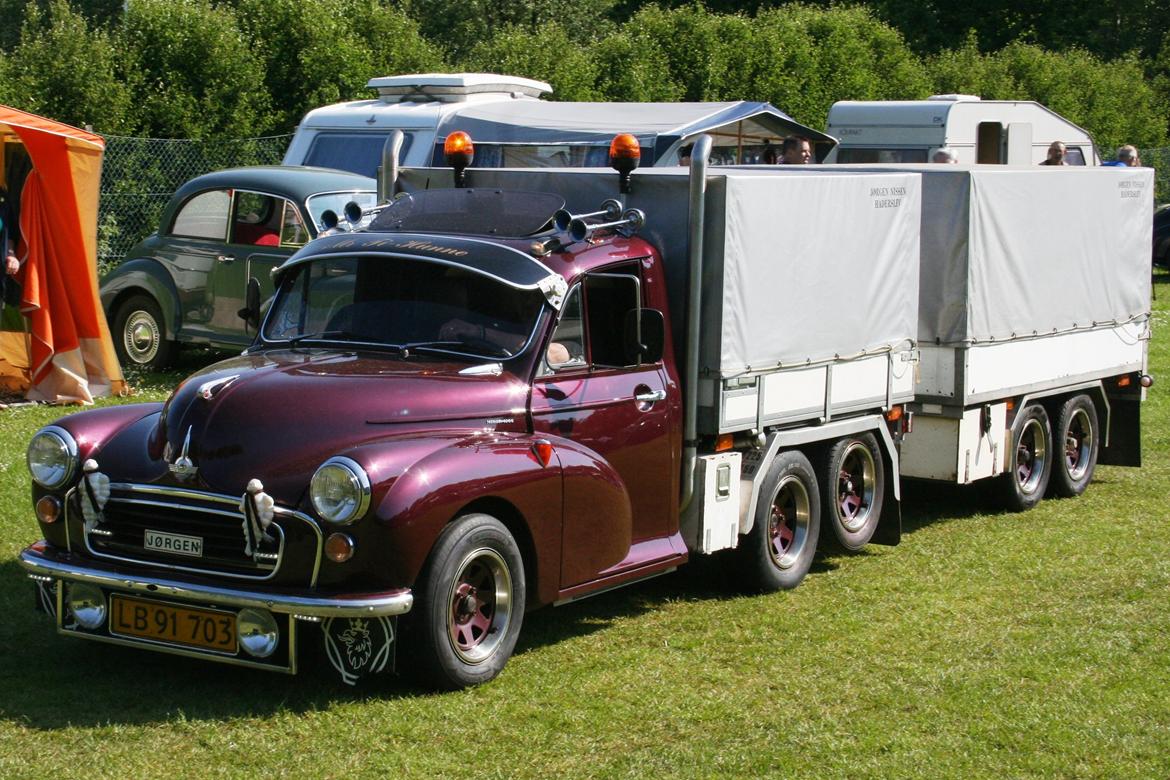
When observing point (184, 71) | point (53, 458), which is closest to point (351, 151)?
point (184, 71)

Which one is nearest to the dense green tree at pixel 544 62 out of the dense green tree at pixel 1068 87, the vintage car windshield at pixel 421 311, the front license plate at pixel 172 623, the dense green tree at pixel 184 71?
the dense green tree at pixel 184 71

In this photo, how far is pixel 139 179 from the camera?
1938 cm

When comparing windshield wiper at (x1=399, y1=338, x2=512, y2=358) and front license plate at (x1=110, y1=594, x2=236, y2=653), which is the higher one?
windshield wiper at (x1=399, y1=338, x2=512, y2=358)

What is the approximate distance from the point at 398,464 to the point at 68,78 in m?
14.6

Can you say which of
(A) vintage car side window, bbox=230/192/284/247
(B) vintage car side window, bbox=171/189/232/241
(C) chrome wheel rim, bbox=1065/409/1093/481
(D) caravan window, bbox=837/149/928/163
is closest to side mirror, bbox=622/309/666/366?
(C) chrome wheel rim, bbox=1065/409/1093/481

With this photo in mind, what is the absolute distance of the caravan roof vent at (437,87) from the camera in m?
18.4

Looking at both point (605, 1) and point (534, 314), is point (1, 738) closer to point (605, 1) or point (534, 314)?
point (534, 314)

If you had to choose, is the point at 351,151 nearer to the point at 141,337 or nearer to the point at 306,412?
the point at 141,337

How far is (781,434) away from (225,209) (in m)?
8.50

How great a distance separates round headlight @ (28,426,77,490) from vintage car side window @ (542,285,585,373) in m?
2.16

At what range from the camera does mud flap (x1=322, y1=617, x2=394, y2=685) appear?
6383 mm

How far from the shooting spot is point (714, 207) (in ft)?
26.6

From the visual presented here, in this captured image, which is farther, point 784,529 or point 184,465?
point 784,529

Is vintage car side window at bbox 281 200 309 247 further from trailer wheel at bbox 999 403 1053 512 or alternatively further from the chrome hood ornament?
the chrome hood ornament
